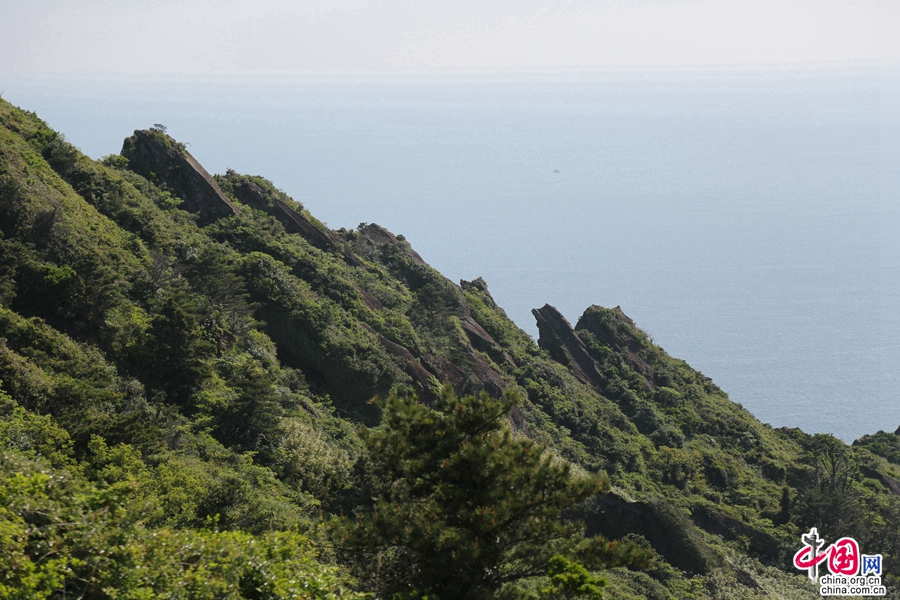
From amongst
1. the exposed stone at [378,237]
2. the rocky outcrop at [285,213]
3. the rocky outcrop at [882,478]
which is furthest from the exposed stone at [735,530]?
the exposed stone at [378,237]

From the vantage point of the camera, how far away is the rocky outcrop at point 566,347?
2489 inches

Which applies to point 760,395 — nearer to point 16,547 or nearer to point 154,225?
point 154,225

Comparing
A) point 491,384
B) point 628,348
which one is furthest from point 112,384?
point 628,348

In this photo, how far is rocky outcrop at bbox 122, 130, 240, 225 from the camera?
49.8 m

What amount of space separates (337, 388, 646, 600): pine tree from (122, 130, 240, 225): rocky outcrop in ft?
123

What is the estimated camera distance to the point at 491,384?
4541 centimetres

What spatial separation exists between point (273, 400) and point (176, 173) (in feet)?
89.8

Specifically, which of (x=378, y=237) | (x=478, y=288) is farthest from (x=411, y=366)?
(x=478, y=288)

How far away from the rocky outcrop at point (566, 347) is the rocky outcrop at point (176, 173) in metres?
29.4

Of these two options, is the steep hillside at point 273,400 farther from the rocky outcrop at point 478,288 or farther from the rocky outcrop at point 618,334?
the rocky outcrop at point 478,288

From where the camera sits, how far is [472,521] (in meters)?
14.5

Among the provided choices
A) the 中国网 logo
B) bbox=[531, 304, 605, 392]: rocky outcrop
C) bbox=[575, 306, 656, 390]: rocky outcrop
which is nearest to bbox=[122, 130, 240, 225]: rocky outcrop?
bbox=[531, 304, 605, 392]: rocky outcrop

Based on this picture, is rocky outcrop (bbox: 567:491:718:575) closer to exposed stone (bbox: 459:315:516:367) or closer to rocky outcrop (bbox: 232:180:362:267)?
exposed stone (bbox: 459:315:516:367)

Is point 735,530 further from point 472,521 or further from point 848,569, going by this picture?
point 472,521
